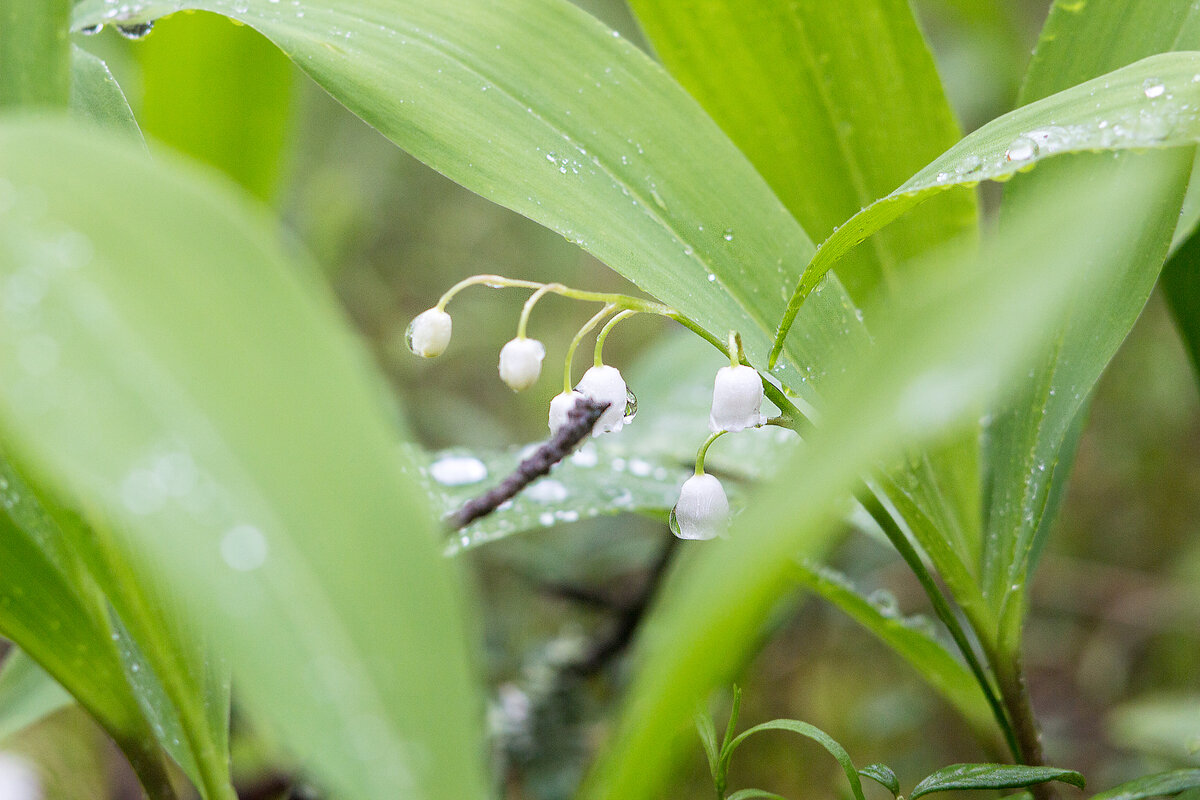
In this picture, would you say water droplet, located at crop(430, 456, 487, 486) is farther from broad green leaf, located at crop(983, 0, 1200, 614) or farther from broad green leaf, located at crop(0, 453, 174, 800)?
broad green leaf, located at crop(983, 0, 1200, 614)

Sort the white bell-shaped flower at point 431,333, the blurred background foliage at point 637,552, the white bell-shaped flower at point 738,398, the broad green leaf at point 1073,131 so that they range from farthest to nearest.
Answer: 1. the blurred background foliage at point 637,552
2. the white bell-shaped flower at point 431,333
3. the white bell-shaped flower at point 738,398
4. the broad green leaf at point 1073,131

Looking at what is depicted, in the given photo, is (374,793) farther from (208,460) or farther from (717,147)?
(717,147)

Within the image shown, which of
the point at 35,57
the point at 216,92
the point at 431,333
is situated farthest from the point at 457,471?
the point at 216,92

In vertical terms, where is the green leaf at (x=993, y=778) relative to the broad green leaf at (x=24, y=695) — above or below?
above

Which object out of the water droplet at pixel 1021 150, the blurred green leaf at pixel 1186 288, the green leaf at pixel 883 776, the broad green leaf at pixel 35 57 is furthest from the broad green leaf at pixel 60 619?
the blurred green leaf at pixel 1186 288

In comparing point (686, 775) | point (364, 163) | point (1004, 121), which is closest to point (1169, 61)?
point (1004, 121)

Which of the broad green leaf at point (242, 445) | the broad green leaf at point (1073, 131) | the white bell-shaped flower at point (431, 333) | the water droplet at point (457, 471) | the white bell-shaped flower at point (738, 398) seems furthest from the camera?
the water droplet at point (457, 471)

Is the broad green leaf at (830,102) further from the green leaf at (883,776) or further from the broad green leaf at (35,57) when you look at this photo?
the broad green leaf at (35,57)
